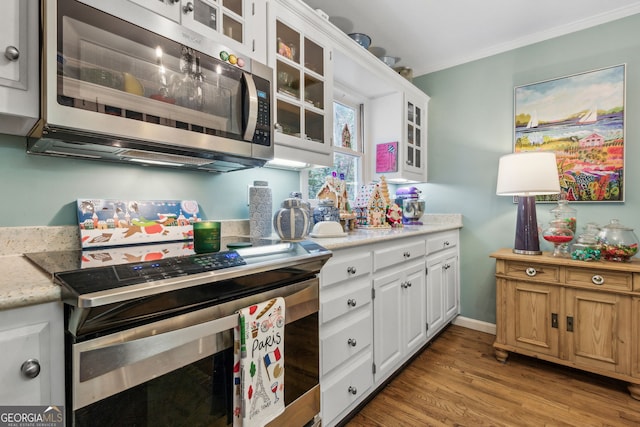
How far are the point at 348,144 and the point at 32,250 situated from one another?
85.4 inches

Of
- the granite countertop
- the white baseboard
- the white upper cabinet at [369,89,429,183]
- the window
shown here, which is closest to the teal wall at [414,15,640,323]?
the white baseboard

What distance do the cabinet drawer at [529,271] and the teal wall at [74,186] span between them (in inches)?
76.7

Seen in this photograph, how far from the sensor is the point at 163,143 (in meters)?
1.04

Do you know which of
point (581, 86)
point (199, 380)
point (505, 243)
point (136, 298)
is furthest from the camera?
point (505, 243)

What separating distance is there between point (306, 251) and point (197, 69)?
0.79 metres

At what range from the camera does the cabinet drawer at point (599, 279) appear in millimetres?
1794

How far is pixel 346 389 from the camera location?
1481mm

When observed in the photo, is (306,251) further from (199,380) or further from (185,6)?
(185,6)

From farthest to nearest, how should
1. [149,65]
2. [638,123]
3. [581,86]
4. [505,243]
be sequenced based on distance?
1. [505,243]
2. [581,86]
3. [638,123]
4. [149,65]

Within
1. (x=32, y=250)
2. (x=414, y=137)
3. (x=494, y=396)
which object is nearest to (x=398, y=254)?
(x=494, y=396)

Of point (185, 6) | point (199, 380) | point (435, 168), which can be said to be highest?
point (185, 6)

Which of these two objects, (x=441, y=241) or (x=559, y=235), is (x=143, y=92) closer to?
(x=441, y=241)

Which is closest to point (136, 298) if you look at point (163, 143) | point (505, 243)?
point (163, 143)

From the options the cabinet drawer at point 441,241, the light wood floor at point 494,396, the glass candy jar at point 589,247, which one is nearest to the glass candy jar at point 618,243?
the glass candy jar at point 589,247
